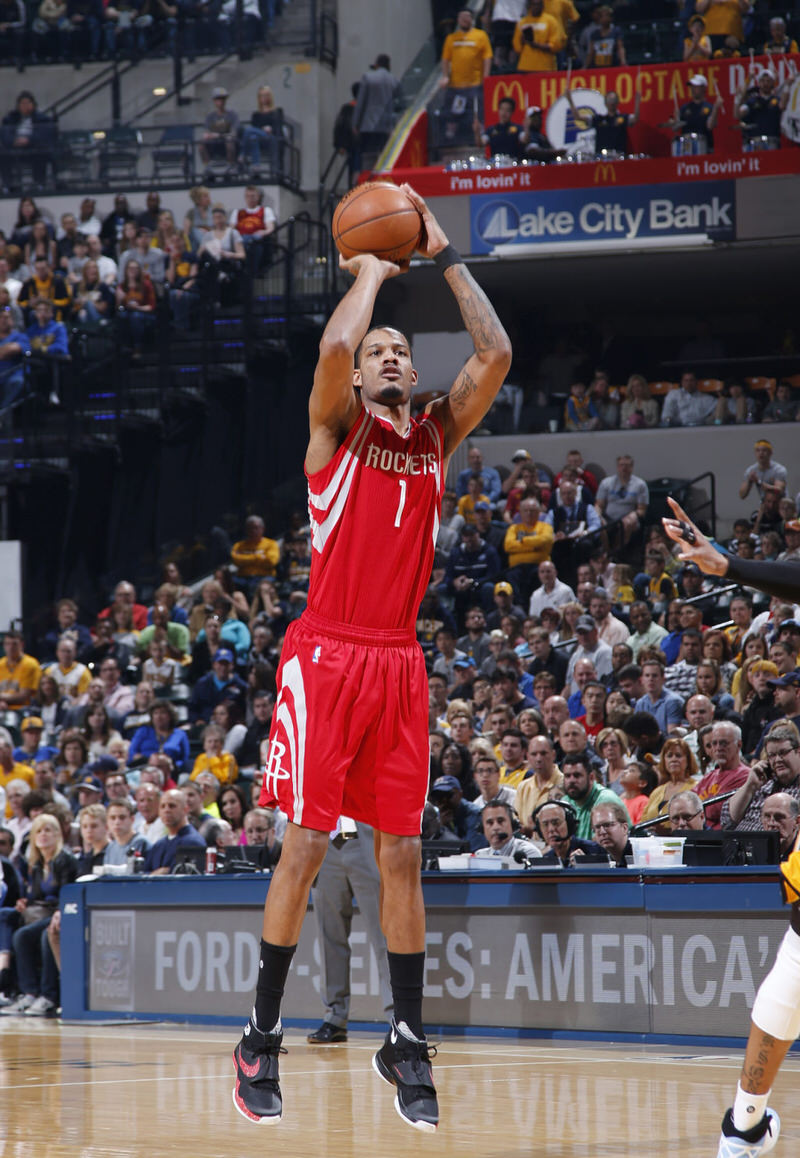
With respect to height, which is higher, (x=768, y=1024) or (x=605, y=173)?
(x=605, y=173)

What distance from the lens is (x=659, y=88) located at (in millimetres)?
18938

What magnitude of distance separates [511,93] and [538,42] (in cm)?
95

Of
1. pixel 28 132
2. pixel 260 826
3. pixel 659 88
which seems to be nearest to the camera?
pixel 260 826

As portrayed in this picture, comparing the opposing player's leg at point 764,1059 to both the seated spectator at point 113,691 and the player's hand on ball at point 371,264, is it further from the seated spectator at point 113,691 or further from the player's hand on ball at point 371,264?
the seated spectator at point 113,691

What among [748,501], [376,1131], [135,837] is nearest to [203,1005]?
[135,837]

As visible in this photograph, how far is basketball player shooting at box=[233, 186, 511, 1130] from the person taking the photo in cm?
514

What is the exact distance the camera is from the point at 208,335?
1998 centimetres

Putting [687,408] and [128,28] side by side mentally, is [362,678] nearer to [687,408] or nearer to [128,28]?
[687,408]

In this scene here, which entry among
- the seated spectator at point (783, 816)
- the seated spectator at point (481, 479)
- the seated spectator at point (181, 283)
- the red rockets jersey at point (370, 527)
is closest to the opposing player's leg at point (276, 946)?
the red rockets jersey at point (370, 527)

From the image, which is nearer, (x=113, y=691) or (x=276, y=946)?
(x=276, y=946)

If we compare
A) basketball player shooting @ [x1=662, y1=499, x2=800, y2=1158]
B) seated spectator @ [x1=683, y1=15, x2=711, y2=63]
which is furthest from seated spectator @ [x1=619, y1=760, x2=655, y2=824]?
seated spectator @ [x1=683, y1=15, x2=711, y2=63]

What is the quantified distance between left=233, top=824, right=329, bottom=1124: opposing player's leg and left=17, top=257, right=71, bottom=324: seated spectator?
1580 cm

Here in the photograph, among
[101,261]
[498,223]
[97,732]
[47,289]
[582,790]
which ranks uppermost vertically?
[498,223]

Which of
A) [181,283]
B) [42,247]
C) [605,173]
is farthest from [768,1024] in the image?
[42,247]
